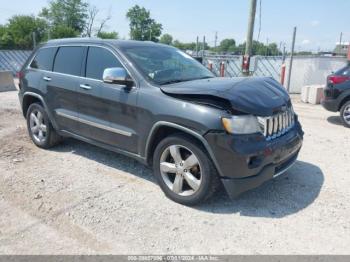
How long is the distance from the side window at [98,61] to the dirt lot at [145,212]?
1.33m

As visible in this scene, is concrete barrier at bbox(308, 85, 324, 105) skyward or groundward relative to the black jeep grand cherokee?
groundward

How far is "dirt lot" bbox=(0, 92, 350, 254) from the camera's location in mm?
3119

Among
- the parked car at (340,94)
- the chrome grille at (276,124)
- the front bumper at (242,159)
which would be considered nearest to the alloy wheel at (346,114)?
the parked car at (340,94)

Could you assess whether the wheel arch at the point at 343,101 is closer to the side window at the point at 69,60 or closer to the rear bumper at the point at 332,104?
the rear bumper at the point at 332,104

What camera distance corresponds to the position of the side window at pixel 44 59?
5422 mm

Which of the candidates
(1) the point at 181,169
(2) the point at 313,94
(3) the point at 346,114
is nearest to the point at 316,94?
(2) the point at 313,94

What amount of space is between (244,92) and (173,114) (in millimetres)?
787

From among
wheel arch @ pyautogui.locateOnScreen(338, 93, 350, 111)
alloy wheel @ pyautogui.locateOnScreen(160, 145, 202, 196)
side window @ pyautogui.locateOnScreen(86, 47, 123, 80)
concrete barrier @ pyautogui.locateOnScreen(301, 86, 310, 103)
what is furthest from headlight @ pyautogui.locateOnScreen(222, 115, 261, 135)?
concrete barrier @ pyautogui.locateOnScreen(301, 86, 310, 103)

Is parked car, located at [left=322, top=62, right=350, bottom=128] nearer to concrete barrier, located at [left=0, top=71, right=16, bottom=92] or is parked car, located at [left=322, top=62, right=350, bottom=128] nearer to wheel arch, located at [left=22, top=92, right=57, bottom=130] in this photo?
wheel arch, located at [left=22, top=92, right=57, bottom=130]

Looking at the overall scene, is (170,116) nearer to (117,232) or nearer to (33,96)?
(117,232)

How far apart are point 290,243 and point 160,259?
3.91 feet

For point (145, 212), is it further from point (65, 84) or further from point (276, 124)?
point (65, 84)

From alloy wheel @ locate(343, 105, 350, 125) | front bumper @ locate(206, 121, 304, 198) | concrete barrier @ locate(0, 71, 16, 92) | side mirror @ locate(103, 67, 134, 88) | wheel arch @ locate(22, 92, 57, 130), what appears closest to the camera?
front bumper @ locate(206, 121, 304, 198)

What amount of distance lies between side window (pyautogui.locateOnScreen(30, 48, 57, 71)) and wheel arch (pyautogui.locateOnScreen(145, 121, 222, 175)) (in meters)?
2.40
